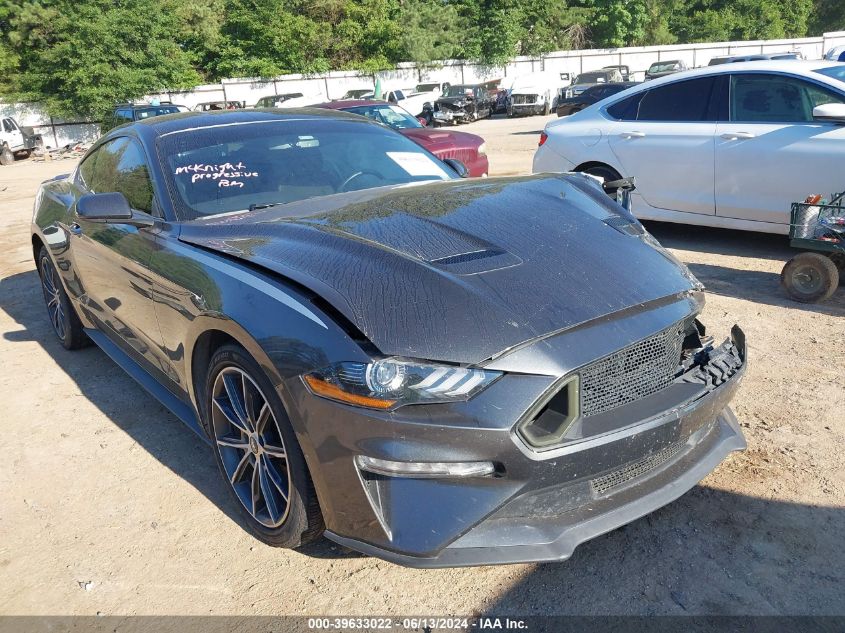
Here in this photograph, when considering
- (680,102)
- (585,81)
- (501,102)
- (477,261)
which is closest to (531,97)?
(585,81)

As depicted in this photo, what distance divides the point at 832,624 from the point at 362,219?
7.04ft

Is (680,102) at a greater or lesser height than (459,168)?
greater

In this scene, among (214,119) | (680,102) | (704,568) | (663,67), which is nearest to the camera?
(704,568)

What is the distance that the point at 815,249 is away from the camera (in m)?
4.96

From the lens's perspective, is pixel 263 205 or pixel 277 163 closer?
pixel 263 205

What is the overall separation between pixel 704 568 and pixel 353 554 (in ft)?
4.13

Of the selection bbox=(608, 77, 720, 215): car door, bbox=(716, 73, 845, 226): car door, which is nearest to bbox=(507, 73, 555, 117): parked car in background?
bbox=(608, 77, 720, 215): car door

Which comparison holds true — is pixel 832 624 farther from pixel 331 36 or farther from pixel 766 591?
pixel 331 36

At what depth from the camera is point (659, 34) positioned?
59531 mm

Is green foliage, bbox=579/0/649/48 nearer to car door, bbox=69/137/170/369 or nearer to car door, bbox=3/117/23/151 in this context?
car door, bbox=3/117/23/151

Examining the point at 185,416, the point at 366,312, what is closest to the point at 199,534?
the point at 185,416

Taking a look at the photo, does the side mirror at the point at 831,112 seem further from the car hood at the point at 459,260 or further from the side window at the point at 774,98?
the car hood at the point at 459,260

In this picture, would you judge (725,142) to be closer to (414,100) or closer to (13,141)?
(414,100)

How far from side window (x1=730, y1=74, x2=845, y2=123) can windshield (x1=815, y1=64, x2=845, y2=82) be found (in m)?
0.27
